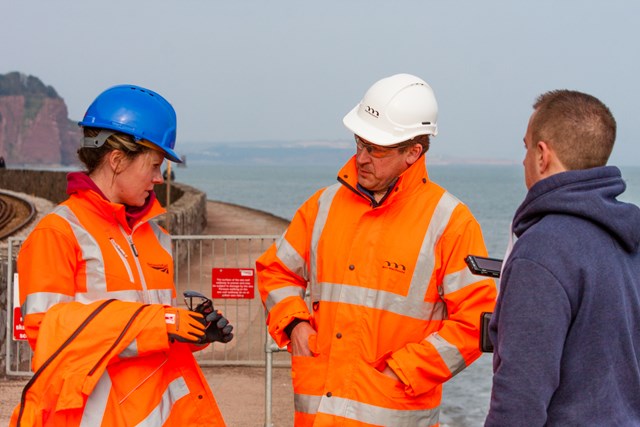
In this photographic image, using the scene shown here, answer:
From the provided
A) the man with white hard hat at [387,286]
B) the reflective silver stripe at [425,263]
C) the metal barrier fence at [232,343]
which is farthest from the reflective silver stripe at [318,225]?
the metal barrier fence at [232,343]

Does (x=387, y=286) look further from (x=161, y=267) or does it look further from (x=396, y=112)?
(x=161, y=267)

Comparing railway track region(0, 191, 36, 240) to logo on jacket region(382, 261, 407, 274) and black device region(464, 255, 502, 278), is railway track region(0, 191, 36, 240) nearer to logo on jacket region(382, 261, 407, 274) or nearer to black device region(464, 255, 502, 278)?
logo on jacket region(382, 261, 407, 274)

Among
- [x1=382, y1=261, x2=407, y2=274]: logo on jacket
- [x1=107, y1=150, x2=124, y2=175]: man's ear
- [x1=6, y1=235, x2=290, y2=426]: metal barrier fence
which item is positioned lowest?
[x1=6, y1=235, x2=290, y2=426]: metal barrier fence

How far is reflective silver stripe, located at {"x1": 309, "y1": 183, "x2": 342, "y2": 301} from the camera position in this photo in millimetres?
4129

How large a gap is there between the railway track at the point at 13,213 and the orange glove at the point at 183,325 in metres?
13.7

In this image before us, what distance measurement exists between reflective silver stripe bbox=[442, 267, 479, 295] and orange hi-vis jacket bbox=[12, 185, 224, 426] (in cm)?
107

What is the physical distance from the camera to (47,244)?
11.0 feet

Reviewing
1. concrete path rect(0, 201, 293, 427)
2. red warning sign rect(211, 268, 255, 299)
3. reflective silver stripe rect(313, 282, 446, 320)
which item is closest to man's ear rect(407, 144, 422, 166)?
reflective silver stripe rect(313, 282, 446, 320)

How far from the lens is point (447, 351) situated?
3799 mm

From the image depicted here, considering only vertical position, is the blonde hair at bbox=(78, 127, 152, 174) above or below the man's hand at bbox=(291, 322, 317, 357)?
above

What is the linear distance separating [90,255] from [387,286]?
1198 mm

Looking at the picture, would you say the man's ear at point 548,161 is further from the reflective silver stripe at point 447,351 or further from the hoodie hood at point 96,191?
the hoodie hood at point 96,191

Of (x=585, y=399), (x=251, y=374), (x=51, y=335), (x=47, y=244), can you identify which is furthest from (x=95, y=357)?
(x=251, y=374)

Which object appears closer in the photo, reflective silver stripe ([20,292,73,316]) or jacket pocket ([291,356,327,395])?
reflective silver stripe ([20,292,73,316])
